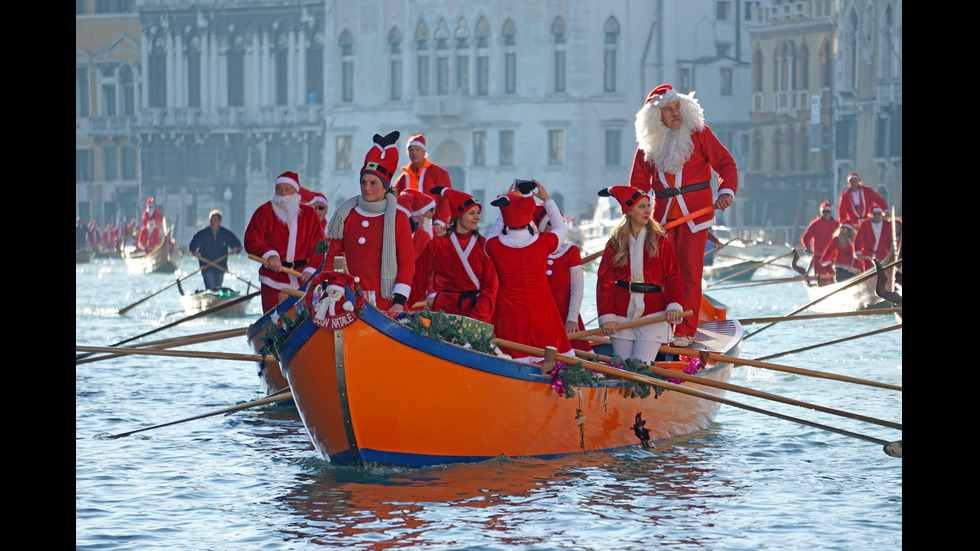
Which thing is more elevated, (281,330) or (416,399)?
(281,330)

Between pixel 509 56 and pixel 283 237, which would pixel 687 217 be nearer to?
pixel 283 237

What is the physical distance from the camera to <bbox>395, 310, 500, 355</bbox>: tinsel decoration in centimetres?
734

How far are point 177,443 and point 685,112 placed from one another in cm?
382

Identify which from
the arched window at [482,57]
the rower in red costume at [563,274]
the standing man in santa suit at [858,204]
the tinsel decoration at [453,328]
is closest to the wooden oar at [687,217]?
the rower in red costume at [563,274]

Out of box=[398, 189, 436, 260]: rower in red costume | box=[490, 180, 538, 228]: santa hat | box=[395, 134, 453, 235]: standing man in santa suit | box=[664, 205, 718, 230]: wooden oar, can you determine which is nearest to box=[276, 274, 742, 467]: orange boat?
box=[490, 180, 538, 228]: santa hat

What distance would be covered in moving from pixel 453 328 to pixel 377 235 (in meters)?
1.32

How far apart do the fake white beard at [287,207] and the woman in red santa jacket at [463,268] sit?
1.83 meters

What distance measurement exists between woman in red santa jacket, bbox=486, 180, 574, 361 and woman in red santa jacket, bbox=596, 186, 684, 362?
0.50 metres

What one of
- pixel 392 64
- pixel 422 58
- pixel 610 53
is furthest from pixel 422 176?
pixel 392 64

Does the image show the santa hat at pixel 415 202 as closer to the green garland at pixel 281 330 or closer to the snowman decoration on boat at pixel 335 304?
the green garland at pixel 281 330

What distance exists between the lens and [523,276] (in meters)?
7.97

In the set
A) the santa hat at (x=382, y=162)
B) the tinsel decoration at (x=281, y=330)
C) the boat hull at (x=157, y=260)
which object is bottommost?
the boat hull at (x=157, y=260)

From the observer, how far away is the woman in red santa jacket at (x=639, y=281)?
330 inches

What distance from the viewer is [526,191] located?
311 inches
